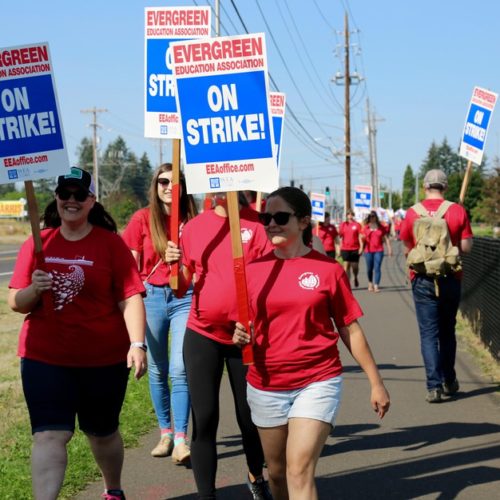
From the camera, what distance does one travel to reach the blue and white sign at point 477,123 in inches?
449

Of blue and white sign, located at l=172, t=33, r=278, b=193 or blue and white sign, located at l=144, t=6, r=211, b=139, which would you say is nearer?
blue and white sign, located at l=172, t=33, r=278, b=193

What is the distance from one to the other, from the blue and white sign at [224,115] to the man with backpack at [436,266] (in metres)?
3.91

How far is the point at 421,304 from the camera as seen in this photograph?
A: 9.23 m

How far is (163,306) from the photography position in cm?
691

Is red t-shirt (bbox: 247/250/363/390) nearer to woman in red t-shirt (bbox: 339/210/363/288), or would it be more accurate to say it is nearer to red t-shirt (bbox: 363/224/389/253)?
red t-shirt (bbox: 363/224/389/253)

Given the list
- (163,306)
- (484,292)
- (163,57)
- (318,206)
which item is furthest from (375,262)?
(163,57)

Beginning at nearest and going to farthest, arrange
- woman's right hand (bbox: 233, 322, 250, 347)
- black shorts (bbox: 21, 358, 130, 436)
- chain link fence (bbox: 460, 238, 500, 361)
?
woman's right hand (bbox: 233, 322, 250, 347) → black shorts (bbox: 21, 358, 130, 436) → chain link fence (bbox: 460, 238, 500, 361)

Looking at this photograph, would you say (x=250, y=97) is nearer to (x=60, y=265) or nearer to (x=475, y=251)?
(x=60, y=265)

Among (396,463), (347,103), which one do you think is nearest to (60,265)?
(396,463)

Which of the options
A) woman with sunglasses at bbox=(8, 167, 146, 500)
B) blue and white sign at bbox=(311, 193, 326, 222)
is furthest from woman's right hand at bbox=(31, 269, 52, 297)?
blue and white sign at bbox=(311, 193, 326, 222)

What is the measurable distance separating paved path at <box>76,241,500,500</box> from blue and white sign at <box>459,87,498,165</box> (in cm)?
250

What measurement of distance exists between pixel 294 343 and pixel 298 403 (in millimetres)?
268

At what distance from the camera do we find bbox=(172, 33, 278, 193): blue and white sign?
5.28 meters

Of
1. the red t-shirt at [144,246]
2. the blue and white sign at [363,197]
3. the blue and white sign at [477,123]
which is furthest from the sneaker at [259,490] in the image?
the blue and white sign at [363,197]
